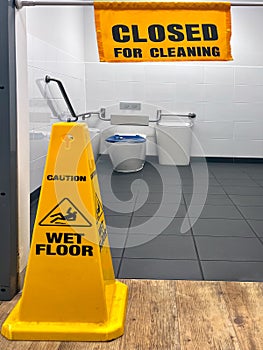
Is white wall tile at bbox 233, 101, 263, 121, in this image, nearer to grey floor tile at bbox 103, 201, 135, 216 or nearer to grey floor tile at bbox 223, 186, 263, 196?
grey floor tile at bbox 223, 186, 263, 196

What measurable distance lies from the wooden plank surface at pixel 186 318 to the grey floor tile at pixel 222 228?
876 mm

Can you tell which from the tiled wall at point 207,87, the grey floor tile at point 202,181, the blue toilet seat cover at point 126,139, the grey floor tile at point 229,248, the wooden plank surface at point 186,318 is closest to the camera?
the wooden plank surface at point 186,318

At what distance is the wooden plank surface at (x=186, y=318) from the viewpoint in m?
1.38

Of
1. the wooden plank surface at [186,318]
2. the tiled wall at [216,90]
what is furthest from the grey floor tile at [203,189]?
the wooden plank surface at [186,318]

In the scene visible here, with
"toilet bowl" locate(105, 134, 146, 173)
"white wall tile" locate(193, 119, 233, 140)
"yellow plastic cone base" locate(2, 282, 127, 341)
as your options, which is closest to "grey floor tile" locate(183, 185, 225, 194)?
"toilet bowl" locate(105, 134, 146, 173)

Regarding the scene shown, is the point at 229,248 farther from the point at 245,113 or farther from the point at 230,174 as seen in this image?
the point at 245,113

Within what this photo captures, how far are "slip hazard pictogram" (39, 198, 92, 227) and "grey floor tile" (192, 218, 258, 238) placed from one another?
1.37 m

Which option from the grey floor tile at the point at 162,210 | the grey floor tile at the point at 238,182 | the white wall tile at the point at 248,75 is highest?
the white wall tile at the point at 248,75

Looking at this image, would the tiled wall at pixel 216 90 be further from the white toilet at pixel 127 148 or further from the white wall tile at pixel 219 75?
the white toilet at pixel 127 148

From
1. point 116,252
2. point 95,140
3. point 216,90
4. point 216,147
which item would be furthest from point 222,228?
point 216,90

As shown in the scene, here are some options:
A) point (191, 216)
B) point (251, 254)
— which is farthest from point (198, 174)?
point (251, 254)

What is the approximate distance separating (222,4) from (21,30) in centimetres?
76

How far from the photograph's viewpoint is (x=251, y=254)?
2338mm

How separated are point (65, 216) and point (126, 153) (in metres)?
3.13
